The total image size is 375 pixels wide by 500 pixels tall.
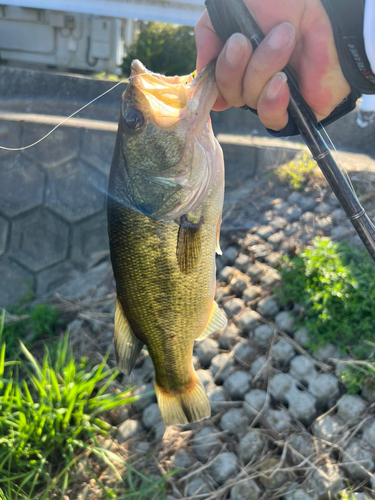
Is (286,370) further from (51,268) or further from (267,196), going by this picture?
(51,268)

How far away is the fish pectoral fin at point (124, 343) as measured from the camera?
1314mm

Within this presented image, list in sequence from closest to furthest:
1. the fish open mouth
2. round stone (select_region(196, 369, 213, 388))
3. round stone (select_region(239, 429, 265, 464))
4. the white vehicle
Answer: the fish open mouth, round stone (select_region(239, 429, 265, 464)), round stone (select_region(196, 369, 213, 388)), the white vehicle

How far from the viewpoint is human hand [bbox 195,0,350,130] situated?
1.08m

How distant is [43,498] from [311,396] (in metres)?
1.40

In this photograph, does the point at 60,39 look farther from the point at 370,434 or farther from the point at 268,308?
the point at 370,434

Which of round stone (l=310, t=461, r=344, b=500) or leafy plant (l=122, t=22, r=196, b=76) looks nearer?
round stone (l=310, t=461, r=344, b=500)

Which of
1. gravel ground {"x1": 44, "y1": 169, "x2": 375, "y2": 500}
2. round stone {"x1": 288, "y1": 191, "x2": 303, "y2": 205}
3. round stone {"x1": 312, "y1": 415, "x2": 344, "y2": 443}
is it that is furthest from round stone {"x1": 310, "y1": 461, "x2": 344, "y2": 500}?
round stone {"x1": 288, "y1": 191, "x2": 303, "y2": 205}

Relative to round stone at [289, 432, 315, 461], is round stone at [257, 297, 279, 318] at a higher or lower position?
higher

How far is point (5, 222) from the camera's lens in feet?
12.4

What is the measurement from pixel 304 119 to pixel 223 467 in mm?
1727

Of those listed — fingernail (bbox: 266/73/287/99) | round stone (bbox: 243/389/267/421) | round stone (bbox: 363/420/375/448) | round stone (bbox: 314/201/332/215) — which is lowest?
round stone (bbox: 243/389/267/421)

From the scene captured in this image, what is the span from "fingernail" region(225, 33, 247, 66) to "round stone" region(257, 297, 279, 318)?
1777mm

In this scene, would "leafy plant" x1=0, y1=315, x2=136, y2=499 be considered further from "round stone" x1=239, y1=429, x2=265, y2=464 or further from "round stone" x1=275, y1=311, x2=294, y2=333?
"round stone" x1=275, y1=311, x2=294, y2=333

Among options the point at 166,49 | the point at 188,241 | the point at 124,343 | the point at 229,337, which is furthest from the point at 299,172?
→ the point at 166,49
